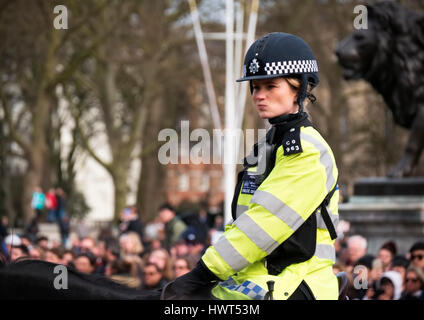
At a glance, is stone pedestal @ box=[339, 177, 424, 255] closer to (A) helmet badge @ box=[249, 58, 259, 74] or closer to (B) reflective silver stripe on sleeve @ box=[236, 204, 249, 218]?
(B) reflective silver stripe on sleeve @ box=[236, 204, 249, 218]

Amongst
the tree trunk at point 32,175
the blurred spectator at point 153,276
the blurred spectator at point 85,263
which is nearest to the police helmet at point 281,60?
the blurred spectator at point 153,276

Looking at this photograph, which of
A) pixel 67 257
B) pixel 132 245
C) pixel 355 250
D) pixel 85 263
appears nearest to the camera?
pixel 355 250

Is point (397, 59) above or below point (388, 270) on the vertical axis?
above

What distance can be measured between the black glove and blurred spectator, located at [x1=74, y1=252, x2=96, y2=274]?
797 cm

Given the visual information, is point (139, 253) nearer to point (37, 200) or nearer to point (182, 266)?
point (182, 266)

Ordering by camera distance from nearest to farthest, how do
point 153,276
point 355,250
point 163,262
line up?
1. point 153,276
2. point 163,262
3. point 355,250

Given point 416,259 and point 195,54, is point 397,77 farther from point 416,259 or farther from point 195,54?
point 195,54

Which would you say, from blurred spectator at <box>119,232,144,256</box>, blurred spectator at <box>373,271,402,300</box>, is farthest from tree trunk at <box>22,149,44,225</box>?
blurred spectator at <box>373,271,402,300</box>

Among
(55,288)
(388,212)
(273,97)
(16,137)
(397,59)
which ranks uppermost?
(397,59)

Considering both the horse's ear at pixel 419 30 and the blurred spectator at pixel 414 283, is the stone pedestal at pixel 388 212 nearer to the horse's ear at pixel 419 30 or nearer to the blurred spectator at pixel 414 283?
the horse's ear at pixel 419 30

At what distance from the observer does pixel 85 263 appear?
39.1 feet

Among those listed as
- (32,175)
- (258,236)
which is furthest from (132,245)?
(32,175)

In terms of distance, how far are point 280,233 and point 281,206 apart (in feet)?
0.37

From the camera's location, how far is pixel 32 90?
110 feet
